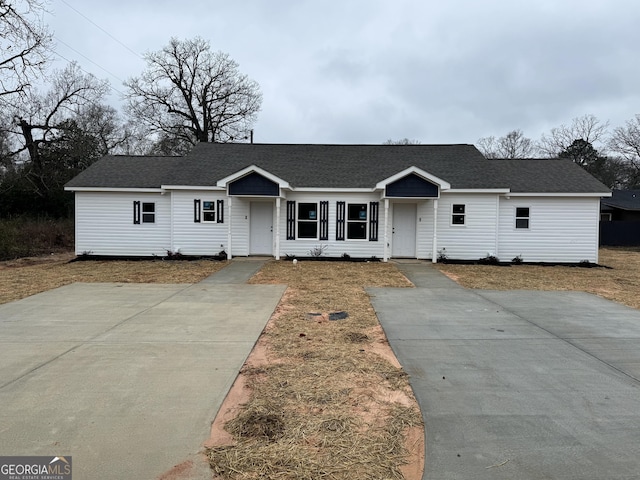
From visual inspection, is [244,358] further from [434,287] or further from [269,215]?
[269,215]

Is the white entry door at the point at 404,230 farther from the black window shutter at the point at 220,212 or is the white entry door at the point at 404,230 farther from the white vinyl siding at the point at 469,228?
the black window shutter at the point at 220,212

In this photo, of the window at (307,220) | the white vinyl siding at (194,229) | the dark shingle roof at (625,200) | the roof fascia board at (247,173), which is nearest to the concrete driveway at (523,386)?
the roof fascia board at (247,173)

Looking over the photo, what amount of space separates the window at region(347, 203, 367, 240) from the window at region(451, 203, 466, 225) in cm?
342

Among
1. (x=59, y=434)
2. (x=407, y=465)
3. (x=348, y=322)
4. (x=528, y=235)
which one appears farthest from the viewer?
(x=528, y=235)

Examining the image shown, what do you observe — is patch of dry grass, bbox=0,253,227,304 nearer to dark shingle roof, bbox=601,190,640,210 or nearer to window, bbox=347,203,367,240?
window, bbox=347,203,367,240

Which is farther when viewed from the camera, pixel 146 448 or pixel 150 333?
pixel 150 333

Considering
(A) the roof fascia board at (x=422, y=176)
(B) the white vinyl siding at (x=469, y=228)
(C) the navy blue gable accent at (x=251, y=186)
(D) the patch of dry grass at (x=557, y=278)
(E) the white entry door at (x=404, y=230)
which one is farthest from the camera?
(E) the white entry door at (x=404, y=230)

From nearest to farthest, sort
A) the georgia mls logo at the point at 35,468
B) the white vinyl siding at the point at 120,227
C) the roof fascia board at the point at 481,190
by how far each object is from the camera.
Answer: the georgia mls logo at the point at 35,468
the roof fascia board at the point at 481,190
the white vinyl siding at the point at 120,227

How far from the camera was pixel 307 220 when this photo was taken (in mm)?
15469

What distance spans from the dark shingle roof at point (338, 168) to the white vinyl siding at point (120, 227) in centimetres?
68

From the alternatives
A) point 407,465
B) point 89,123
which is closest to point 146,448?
point 407,465

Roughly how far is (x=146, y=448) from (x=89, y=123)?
35487 millimetres

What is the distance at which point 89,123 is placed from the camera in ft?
104

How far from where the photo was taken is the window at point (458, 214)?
49.5 ft
